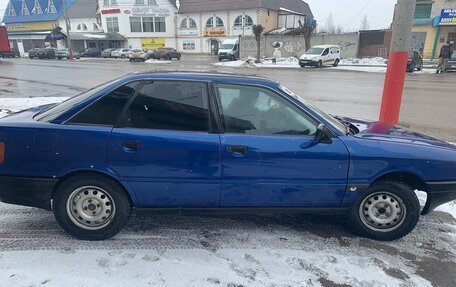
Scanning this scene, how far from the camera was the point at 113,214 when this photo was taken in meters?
3.30

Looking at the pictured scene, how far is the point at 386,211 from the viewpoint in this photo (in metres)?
3.45

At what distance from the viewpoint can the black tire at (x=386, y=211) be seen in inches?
132

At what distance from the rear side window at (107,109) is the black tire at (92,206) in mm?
509

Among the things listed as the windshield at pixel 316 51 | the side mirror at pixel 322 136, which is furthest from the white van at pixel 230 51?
the side mirror at pixel 322 136

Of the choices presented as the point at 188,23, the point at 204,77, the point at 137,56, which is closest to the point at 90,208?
the point at 204,77

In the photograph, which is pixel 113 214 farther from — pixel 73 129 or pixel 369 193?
pixel 369 193

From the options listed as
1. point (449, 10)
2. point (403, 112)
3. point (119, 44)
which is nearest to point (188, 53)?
point (119, 44)

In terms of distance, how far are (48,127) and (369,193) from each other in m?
3.03

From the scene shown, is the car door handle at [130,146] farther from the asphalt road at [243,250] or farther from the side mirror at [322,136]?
the side mirror at [322,136]

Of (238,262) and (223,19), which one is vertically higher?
(223,19)

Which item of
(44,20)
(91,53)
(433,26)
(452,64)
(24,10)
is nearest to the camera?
(452,64)

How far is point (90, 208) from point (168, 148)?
0.94 meters

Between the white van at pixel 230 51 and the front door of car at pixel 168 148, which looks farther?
the white van at pixel 230 51

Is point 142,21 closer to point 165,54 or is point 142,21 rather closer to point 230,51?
point 165,54
